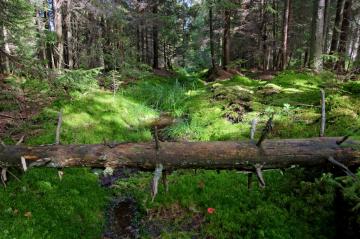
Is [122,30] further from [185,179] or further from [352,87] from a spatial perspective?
[185,179]

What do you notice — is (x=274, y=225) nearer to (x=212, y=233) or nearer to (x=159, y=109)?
(x=212, y=233)

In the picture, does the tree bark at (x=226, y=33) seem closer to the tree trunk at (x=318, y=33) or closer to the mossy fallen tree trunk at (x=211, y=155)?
the tree trunk at (x=318, y=33)

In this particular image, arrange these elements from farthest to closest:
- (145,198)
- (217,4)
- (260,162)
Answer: (217,4)
(145,198)
(260,162)

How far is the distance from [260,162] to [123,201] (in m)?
3.60

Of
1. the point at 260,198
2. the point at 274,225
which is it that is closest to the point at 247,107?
the point at 260,198

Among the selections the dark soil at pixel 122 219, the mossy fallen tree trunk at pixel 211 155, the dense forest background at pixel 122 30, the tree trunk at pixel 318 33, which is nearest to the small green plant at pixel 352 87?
the dense forest background at pixel 122 30

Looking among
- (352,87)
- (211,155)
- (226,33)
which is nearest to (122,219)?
(211,155)

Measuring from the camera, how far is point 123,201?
6543mm

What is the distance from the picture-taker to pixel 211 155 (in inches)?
167

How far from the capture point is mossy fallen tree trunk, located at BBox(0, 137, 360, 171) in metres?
4.20

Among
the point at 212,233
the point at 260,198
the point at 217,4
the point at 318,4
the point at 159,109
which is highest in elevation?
the point at 217,4

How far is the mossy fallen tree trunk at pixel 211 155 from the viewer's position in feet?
13.8

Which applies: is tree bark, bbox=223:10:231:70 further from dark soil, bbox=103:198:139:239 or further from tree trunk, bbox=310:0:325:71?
dark soil, bbox=103:198:139:239

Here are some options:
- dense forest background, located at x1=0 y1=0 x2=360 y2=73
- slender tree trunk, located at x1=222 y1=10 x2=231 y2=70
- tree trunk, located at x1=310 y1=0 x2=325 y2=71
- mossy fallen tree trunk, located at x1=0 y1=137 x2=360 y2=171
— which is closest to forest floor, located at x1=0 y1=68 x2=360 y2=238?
mossy fallen tree trunk, located at x1=0 y1=137 x2=360 y2=171
